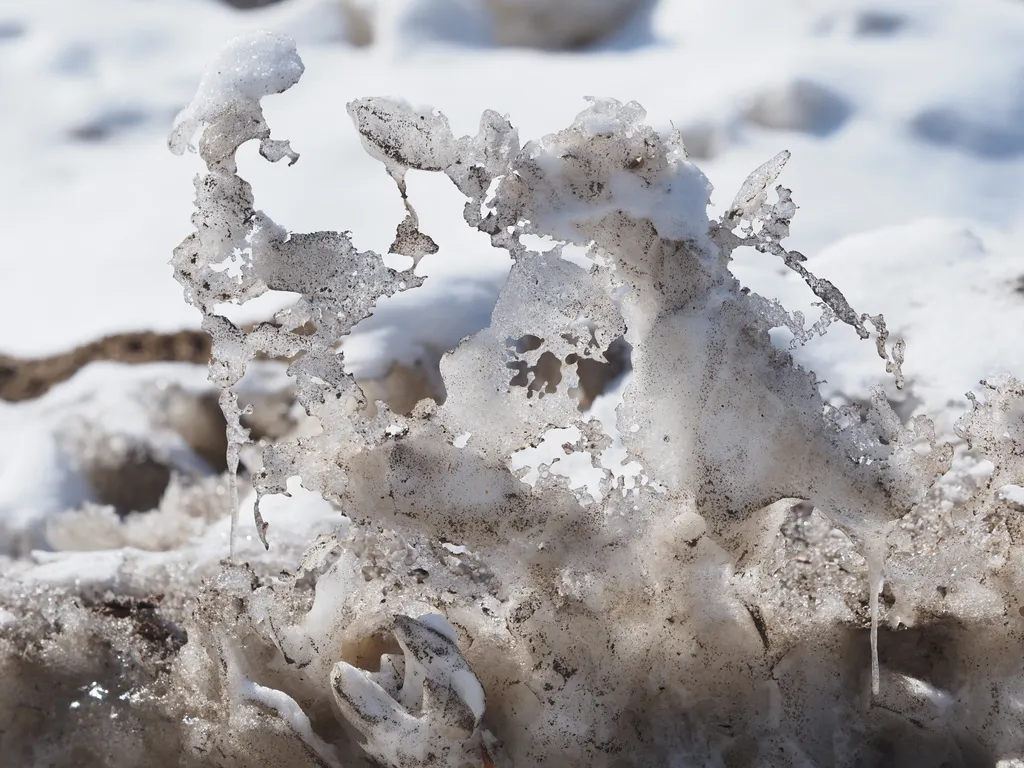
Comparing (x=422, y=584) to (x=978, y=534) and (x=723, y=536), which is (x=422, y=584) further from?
(x=978, y=534)

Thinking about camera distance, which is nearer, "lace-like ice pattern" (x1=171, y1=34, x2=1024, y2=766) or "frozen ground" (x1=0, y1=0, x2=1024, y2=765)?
"lace-like ice pattern" (x1=171, y1=34, x2=1024, y2=766)

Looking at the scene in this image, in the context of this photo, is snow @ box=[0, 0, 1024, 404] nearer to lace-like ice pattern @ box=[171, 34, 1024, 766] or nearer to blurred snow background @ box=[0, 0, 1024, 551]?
blurred snow background @ box=[0, 0, 1024, 551]

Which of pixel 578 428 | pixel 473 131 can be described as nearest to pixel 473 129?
pixel 473 131

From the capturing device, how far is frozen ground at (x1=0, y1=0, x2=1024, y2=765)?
1294 millimetres

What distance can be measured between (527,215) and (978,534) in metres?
0.43

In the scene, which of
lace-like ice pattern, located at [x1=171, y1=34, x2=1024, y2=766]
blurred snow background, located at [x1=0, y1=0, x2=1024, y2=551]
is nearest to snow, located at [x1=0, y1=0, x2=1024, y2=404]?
blurred snow background, located at [x1=0, y1=0, x2=1024, y2=551]

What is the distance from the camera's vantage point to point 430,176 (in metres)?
1.71

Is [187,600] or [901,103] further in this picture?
[901,103]

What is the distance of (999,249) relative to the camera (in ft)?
4.71

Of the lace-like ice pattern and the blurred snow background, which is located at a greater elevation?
the lace-like ice pattern

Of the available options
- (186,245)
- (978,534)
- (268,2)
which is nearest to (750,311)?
(978,534)

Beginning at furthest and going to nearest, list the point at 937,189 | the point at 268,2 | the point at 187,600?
the point at 268,2 < the point at 937,189 < the point at 187,600

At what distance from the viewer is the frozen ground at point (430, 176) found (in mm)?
1294

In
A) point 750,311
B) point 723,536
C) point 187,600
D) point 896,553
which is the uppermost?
point 750,311
